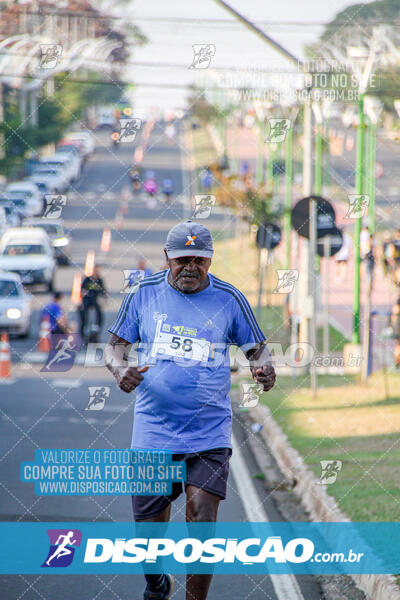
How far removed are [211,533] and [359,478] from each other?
4347 millimetres

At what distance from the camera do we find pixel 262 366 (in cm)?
553

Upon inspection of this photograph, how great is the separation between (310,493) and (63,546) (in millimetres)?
2685

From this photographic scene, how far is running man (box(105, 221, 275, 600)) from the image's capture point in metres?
5.38

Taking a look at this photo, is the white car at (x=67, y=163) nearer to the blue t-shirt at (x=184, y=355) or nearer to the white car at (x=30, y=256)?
the white car at (x=30, y=256)

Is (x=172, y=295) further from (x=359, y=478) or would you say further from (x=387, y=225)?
(x=387, y=225)

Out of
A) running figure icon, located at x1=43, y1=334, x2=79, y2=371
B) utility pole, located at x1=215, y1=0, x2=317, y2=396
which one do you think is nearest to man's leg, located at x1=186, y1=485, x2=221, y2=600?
utility pole, located at x1=215, y1=0, x2=317, y2=396

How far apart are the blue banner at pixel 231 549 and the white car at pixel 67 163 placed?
34.2m

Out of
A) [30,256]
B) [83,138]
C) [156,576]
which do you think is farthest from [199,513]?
[83,138]

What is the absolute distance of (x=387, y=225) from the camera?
153ft

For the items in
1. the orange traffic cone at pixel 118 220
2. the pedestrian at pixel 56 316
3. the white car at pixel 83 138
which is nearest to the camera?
the pedestrian at pixel 56 316

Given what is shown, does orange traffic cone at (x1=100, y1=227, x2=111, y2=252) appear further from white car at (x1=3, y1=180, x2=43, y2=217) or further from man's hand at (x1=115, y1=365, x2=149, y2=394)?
man's hand at (x1=115, y1=365, x2=149, y2=394)

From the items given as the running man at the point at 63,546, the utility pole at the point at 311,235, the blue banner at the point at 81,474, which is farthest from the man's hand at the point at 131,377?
the utility pole at the point at 311,235

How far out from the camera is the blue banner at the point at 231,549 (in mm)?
7094

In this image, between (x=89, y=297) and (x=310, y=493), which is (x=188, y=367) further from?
(x=89, y=297)
